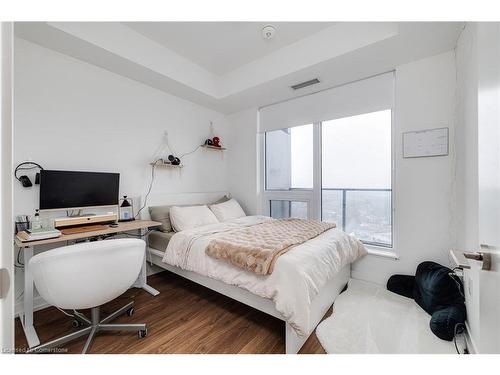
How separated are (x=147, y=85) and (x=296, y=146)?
2.29 meters

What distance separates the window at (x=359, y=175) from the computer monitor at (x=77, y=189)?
2740 millimetres

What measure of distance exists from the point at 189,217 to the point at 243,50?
219 cm

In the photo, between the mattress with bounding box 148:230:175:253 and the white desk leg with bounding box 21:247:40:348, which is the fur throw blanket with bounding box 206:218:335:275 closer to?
the mattress with bounding box 148:230:175:253

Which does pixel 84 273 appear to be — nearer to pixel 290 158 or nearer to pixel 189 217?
pixel 189 217

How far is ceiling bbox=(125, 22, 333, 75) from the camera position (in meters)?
2.30

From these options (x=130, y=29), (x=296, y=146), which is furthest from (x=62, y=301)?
(x=296, y=146)

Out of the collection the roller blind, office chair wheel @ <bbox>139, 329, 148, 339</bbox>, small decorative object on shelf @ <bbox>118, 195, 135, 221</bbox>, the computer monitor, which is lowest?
office chair wheel @ <bbox>139, 329, 148, 339</bbox>

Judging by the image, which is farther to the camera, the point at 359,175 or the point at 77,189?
the point at 359,175

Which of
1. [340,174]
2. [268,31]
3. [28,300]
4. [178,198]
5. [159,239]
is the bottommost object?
[28,300]

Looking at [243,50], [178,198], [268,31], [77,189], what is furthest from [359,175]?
[77,189]

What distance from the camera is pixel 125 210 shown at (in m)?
2.62

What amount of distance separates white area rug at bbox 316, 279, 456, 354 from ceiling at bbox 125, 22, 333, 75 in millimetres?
2851

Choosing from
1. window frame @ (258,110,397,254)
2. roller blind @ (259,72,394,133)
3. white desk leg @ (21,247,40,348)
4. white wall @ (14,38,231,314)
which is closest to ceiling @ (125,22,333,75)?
white wall @ (14,38,231,314)
